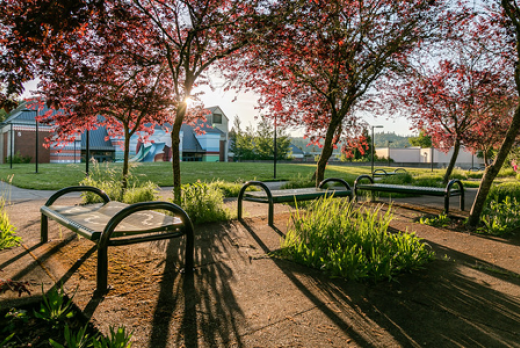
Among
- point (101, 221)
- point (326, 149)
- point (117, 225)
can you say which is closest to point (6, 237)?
point (101, 221)

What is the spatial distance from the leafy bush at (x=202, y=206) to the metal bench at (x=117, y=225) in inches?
58.7

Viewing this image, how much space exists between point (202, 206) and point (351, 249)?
10.1ft

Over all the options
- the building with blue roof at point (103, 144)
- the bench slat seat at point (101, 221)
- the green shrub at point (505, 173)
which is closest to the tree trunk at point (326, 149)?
the bench slat seat at point (101, 221)

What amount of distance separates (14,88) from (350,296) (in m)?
3.11

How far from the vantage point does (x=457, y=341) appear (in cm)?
199

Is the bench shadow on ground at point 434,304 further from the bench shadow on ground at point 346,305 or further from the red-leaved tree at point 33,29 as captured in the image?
the red-leaved tree at point 33,29

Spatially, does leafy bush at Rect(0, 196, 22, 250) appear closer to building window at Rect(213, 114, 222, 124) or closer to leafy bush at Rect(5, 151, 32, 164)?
leafy bush at Rect(5, 151, 32, 164)

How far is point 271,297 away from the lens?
2568 mm

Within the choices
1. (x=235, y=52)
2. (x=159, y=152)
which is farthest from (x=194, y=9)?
(x=159, y=152)

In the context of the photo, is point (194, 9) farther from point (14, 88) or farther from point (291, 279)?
point (291, 279)

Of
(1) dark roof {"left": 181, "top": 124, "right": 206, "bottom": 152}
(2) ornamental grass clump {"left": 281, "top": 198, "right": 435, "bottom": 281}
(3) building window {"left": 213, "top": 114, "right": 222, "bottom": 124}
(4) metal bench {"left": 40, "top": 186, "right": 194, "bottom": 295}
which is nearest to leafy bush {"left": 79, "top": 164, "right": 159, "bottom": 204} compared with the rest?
(4) metal bench {"left": 40, "top": 186, "right": 194, "bottom": 295}

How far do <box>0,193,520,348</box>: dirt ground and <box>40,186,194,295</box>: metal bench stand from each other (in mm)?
244

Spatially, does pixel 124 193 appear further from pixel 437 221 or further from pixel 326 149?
pixel 437 221

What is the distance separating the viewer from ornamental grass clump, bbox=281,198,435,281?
2982 millimetres
